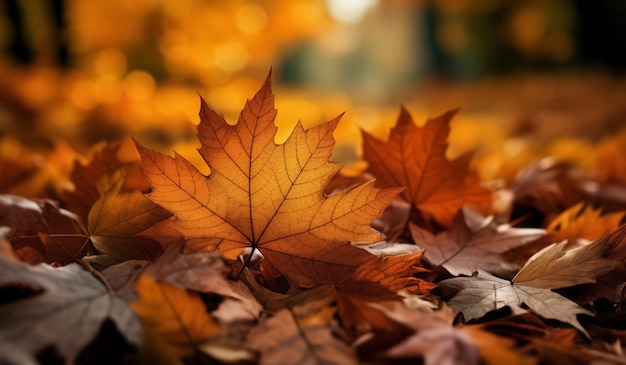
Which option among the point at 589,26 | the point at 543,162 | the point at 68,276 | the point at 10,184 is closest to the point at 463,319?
the point at 68,276

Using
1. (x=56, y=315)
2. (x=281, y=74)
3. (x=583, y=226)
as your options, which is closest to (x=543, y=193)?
(x=583, y=226)

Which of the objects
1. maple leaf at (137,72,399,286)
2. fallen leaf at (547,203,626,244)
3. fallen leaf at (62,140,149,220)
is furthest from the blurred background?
fallen leaf at (547,203,626,244)

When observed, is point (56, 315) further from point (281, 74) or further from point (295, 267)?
point (281, 74)

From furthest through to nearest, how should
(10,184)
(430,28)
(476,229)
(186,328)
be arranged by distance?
(430,28) < (10,184) < (476,229) < (186,328)

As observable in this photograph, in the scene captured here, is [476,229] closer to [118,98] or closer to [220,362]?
[220,362]

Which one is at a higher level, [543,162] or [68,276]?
[68,276]

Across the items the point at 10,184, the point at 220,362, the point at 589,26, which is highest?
the point at 10,184

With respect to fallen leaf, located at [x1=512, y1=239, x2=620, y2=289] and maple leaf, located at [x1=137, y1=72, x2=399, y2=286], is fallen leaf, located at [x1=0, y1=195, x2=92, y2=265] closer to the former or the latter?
maple leaf, located at [x1=137, y1=72, x2=399, y2=286]
